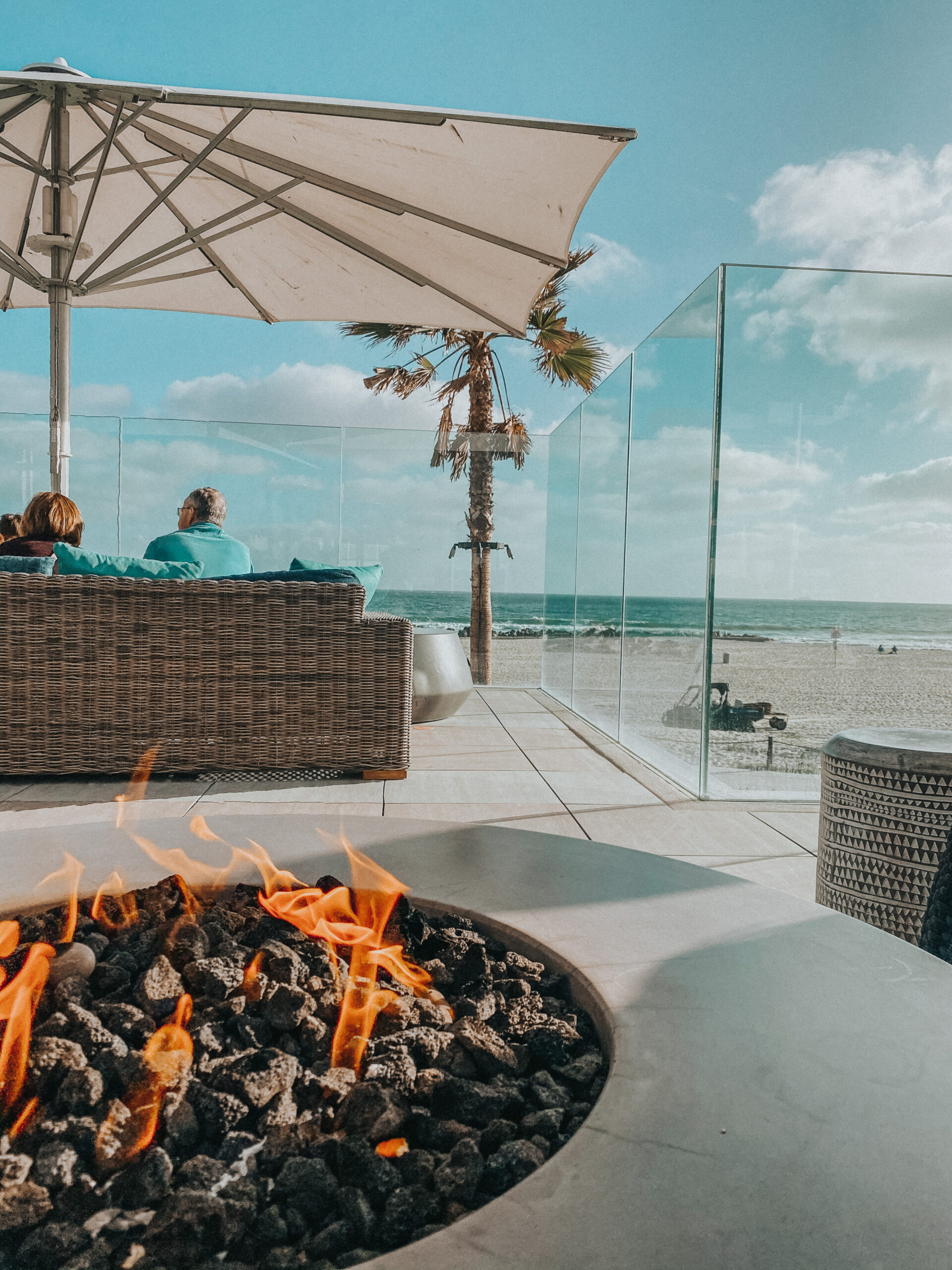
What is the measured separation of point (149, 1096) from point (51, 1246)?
17 centimetres

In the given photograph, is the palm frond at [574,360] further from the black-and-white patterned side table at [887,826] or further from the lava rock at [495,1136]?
the lava rock at [495,1136]

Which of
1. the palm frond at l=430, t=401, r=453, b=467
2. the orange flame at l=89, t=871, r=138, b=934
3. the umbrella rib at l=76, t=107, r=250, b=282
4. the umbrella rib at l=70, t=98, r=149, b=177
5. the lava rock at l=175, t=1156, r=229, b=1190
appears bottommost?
the lava rock at l=175, t=1156, r=229, b=1190

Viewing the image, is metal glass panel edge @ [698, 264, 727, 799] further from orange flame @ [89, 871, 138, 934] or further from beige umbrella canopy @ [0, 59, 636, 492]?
orange flame @ [89, 871, 138, 934]

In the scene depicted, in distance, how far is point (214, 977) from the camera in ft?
3.16

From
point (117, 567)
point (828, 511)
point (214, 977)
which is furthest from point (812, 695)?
point (214, 977)

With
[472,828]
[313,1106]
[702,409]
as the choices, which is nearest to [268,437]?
[702,409]

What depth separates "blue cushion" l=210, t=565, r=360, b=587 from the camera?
3262 mm

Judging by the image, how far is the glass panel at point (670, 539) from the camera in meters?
3.29

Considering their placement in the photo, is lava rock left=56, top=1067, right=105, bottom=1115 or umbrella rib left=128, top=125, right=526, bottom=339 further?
umbrella rib left=128, top=125, right=526, bottom=339

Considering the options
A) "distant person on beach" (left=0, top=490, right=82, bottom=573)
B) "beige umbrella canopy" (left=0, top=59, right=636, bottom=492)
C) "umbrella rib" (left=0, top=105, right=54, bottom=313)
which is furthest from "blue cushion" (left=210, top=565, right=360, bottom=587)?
"umbrella rib" (left=0, top=105, right=54, bottom=313)

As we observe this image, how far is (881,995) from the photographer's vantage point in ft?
2.85

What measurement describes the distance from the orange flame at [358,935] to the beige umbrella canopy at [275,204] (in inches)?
87.6

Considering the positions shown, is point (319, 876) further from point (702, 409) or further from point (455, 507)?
point (455, 507)

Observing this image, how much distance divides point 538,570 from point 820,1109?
21.1 ft
